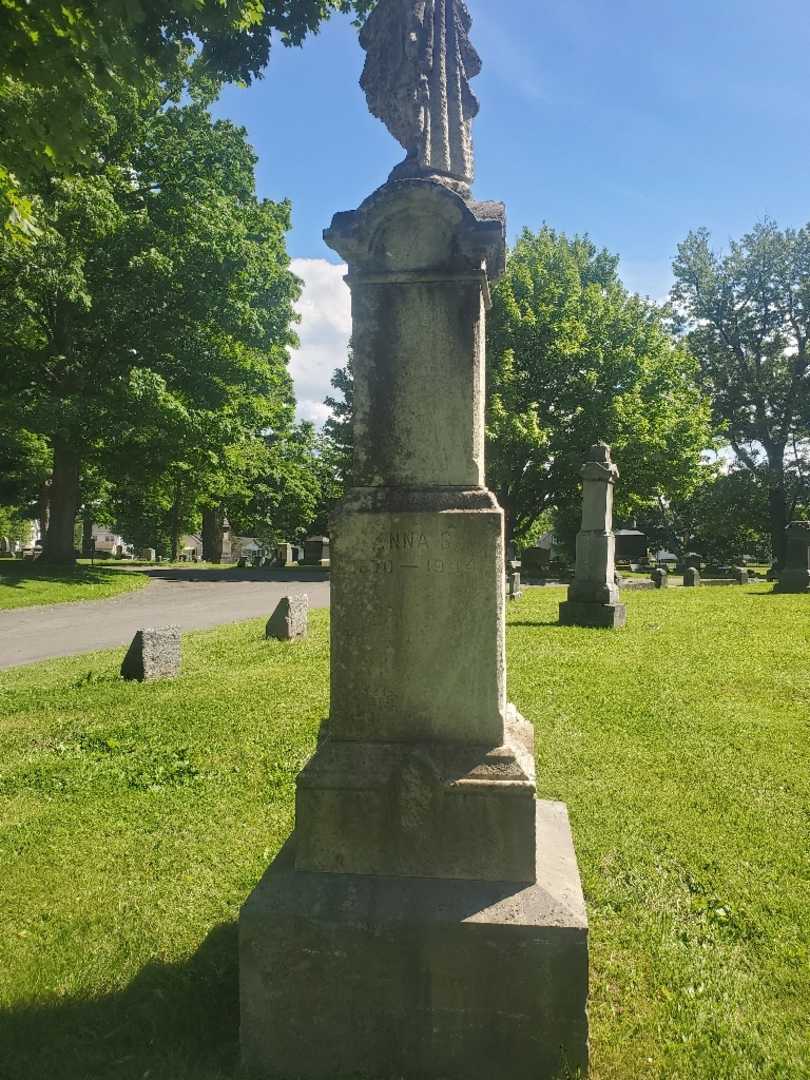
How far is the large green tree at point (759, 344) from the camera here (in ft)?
124

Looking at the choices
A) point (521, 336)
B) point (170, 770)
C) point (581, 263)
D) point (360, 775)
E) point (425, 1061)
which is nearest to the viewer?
point (425, 1061)

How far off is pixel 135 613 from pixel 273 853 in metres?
13.7

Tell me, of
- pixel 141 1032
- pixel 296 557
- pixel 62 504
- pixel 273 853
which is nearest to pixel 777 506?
pixel 296 557

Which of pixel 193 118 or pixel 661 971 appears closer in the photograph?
pixel 661 971

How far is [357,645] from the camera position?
288cm

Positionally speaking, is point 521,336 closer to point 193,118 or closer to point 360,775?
point 193,118

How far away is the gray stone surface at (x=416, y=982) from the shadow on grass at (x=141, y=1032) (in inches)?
8.6

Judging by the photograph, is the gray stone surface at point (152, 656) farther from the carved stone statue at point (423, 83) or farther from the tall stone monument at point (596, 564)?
the tall stone monument at point (596, 564)

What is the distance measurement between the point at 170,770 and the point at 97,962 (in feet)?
7.99

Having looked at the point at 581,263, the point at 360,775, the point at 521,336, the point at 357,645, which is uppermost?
the point at 581,263

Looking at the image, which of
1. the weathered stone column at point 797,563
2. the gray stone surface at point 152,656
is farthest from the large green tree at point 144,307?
the weathered stone column at point 797,563

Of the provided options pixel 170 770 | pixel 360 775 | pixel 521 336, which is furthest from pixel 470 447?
pixel 521 336

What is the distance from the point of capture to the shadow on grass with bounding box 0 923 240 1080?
2.54 meters

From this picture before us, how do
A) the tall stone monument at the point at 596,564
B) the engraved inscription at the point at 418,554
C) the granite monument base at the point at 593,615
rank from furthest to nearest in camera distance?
the tall stone monument at the point at 596,564, the granite monument base at the point at 593,615, the engraved inscription at the point at 418,554
